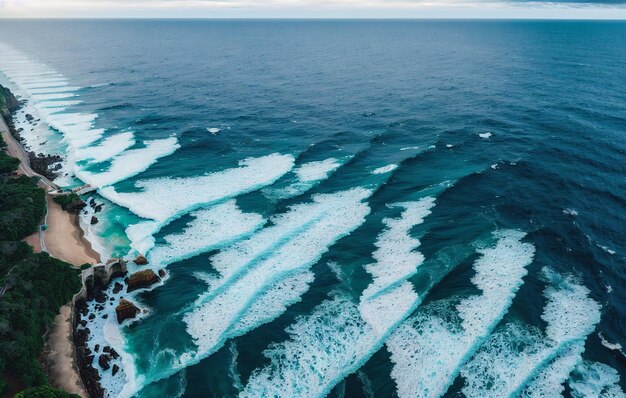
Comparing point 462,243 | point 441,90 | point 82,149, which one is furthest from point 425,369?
point 441,90

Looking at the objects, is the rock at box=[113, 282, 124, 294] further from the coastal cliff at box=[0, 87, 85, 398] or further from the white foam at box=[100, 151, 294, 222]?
the white foam at box=[100, 151, 294, 222]

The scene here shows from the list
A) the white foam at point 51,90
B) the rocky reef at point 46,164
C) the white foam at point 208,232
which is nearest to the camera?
the white foam at point 208,232

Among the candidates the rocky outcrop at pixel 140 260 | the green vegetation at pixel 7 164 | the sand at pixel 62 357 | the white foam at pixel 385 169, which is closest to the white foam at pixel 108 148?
the green vegetation at pixel 7 164

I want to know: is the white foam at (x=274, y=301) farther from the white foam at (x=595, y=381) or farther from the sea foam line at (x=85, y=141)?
the sea foam line at (x=85, y=141)

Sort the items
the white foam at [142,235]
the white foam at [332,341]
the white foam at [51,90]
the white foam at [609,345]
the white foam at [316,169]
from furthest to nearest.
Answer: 1. the white foam at [51,90]
2. the white foam at [316,169]
3. the white foam at [142,235]
4. the white foam at [609,345]
5. the white foam at [332,341]

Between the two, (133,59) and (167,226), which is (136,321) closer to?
(167,226)

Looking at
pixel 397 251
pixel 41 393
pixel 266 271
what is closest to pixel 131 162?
pixel 266 271
